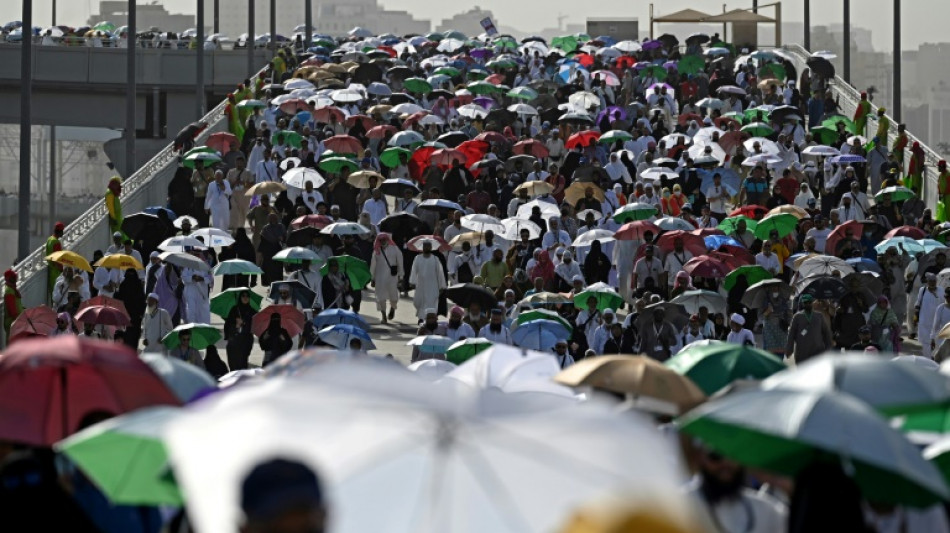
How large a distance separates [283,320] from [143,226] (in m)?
6.58

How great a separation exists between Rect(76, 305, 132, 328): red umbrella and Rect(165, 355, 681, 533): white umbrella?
571 inches

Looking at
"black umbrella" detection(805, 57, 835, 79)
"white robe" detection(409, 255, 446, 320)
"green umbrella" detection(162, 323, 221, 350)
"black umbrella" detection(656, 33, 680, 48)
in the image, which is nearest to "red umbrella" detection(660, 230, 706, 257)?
"white robe" detection(409, 255, 446, 320)

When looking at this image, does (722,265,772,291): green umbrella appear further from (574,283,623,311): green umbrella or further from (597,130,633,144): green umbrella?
(597,130,633,144): green umbrella

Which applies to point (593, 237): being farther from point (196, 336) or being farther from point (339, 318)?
point (196, 336)

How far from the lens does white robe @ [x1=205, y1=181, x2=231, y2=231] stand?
29.6 meters

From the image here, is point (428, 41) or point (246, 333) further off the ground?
point (428, 41)

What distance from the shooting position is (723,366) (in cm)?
1014

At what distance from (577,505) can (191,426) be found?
3.67 ft

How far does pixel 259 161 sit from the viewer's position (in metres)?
32.1

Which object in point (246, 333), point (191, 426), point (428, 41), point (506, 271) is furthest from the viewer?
point (428, 41)

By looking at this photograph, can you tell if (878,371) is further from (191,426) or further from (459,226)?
(459,226)

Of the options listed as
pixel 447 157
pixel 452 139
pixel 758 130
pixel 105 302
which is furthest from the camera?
pixel 758 130

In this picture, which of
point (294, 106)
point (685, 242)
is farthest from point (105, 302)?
point (294, 106)

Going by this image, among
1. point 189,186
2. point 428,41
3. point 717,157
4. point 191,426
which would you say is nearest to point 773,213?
point 717,157
